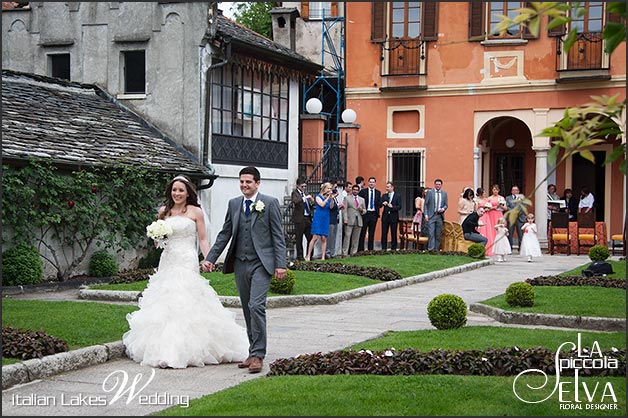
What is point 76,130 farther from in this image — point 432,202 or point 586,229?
point 586,229

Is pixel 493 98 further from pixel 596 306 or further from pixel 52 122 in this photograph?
pixel 596 306

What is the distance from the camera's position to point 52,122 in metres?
20.9

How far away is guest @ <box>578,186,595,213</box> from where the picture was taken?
30.5m

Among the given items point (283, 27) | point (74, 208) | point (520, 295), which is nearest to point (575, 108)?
point (520, 295)

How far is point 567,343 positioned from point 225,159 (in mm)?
15961

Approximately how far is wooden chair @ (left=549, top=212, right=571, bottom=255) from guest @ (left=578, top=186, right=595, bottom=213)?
5.66ft

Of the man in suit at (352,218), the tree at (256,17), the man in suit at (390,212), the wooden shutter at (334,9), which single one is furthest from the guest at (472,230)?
the tree at (256,17)

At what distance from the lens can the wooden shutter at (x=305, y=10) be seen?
1639 inches

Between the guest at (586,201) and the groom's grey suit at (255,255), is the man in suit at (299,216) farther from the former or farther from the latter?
the groom's grey suit at (255,255)

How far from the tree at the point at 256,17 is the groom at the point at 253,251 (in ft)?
133

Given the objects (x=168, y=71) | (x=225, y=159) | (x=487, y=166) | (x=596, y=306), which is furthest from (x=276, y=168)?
(x=596, y=306)

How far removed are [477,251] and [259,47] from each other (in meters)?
7.94

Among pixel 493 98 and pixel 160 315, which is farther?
pixel 493 98

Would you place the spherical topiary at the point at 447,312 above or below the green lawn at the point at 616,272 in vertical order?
above
